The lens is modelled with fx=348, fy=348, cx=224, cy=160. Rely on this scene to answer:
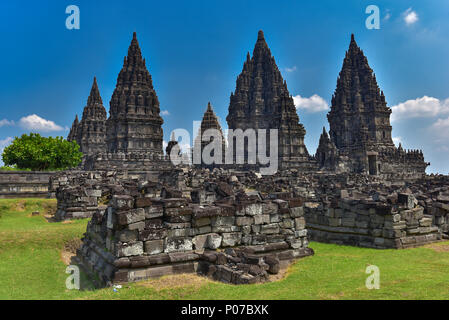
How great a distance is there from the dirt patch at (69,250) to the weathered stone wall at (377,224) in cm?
764

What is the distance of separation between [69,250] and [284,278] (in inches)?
263

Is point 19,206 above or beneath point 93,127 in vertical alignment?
beneath

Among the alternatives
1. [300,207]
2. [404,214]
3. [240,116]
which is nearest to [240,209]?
[300,207]

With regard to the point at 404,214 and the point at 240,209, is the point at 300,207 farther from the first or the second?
the point at 404,214

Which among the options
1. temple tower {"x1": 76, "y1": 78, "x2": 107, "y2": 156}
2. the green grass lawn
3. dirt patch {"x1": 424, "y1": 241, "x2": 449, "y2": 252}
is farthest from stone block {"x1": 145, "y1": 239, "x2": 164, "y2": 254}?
temple tower {"x1": 76, "y1": 78, "x2": 107, "y2": 156}

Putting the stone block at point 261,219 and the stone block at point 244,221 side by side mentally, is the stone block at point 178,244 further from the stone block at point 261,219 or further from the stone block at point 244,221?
the stone block at point 261,219

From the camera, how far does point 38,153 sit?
38938mm

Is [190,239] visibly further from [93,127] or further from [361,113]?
[361,113]

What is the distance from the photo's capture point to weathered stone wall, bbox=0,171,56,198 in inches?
891

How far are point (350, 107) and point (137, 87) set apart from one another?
4016 centimetres

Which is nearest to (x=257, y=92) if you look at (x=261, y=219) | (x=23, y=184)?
(x=23, y=184)

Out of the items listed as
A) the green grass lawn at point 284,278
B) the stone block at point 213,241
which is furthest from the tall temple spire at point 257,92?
the stone block at point 213,241

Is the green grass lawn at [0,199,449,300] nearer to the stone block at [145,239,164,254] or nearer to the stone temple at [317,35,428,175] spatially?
the stone block at [145,239,164,254]

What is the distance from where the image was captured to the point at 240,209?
850 centimetres
